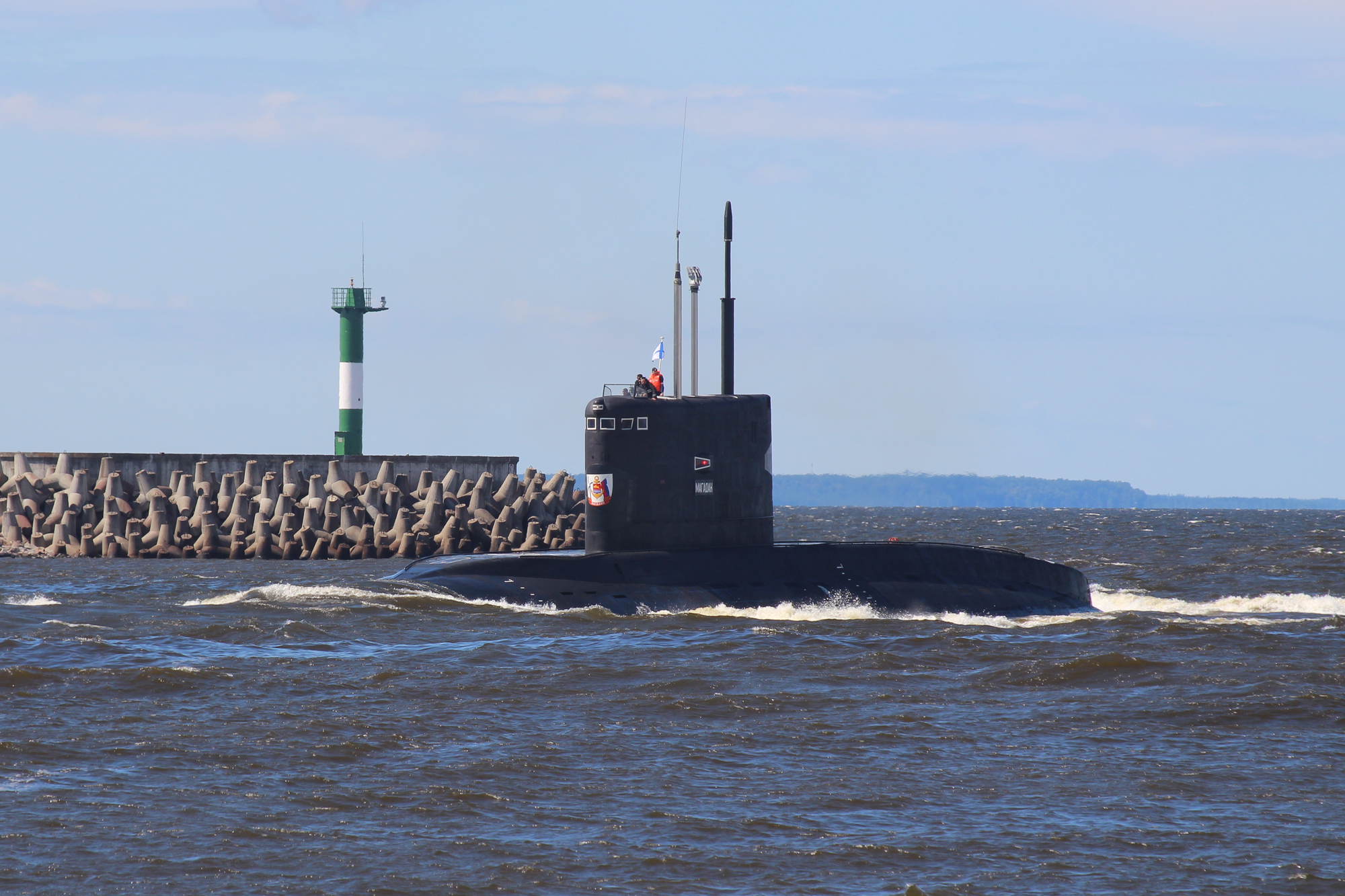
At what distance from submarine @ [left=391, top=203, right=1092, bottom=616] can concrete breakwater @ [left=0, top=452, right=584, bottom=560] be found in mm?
17139

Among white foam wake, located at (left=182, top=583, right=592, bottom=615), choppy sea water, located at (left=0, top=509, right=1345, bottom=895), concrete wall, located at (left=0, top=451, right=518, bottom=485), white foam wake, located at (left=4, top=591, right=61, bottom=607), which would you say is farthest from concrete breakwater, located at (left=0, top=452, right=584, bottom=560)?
choppy sea water, located at (left=0, top=509, right=1345, bottom=895)

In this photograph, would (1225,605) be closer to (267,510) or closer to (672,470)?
(672,470)

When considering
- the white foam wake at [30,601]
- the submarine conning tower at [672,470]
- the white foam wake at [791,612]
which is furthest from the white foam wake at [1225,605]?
the white foam wake at [30,601]

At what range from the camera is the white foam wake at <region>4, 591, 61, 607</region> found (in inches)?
922

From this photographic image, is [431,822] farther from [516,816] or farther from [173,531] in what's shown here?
[173,531]

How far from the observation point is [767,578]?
2405 cm

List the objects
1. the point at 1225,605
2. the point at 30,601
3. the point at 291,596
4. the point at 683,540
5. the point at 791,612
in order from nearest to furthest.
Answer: the point at 791,612 < the point at 683,540 < the point at 291,596 < the point at 30,601 < the point at 1225,605

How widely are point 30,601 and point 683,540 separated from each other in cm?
1115

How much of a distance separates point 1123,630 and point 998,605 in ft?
13.0

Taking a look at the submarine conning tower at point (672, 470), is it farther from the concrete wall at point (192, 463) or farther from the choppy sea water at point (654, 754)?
the concrete wall at point (192, 463)

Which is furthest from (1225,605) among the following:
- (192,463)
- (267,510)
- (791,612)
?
(192,463)

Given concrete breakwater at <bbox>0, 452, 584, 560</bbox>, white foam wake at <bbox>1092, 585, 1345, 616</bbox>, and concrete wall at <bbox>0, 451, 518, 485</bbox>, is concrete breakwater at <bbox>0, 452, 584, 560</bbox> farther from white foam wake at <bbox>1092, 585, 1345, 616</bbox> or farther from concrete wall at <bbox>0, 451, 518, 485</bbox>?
white foam wake at <bbox>1092, 585, 1345, 616</bbox>

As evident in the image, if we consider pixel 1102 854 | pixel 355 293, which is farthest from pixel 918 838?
pixel 355 293

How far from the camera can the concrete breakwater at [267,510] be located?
4203 centimetres
